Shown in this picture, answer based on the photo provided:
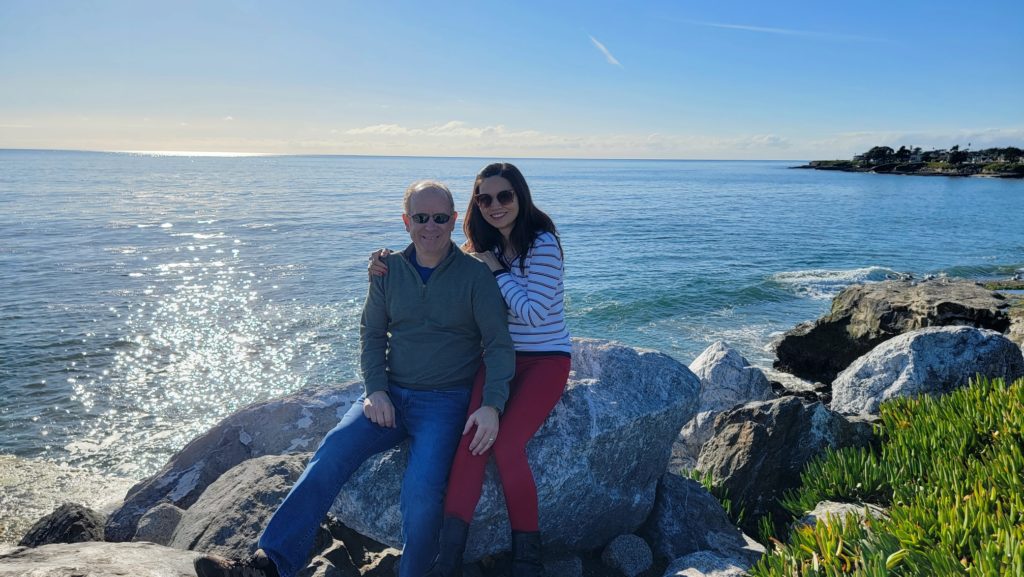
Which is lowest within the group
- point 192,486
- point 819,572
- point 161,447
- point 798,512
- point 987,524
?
point 161,447

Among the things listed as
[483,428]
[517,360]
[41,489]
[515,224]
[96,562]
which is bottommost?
[41,489]

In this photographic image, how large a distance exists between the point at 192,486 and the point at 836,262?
30.7 meters

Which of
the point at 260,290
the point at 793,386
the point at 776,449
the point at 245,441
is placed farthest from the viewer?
the point at 260,290

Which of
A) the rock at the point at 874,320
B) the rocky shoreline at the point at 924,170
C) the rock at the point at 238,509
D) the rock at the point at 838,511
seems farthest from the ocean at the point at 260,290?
the rocky shoreline at the point at 924,170

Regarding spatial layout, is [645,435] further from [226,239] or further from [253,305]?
[226,239]

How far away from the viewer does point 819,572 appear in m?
3.73

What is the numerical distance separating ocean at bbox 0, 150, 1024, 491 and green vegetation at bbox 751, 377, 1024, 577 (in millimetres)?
10314

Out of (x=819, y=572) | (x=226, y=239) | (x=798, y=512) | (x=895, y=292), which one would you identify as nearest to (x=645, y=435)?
(x=798, y=512)

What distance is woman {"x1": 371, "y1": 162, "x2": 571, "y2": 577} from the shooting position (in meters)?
4.29

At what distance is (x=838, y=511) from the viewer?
189 inches

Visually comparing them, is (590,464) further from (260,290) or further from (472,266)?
(260,290)

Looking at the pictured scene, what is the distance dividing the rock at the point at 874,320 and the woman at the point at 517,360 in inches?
485

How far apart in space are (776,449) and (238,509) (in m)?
5.00

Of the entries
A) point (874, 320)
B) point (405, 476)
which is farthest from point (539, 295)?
point (874, 320)
